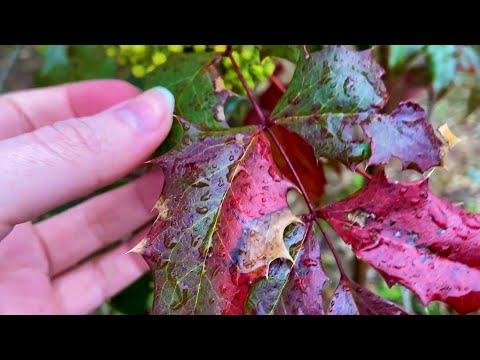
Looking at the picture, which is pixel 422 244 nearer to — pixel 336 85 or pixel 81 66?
pixel 336 85

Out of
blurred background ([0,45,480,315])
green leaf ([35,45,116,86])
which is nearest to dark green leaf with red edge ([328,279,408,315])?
blurred background ([0,45,480,315])

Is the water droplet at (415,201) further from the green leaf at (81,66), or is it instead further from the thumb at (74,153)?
the green leaf at (81,66)

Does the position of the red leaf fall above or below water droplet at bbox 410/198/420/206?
below

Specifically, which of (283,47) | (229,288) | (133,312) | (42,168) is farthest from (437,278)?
(133,312)

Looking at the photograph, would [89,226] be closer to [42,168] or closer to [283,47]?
[42,168]

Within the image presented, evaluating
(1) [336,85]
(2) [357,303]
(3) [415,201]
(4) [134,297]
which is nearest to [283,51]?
(1) [336,85]

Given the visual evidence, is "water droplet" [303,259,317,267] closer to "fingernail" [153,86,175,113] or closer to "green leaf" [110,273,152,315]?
"fingernail" [153,86,175,113]

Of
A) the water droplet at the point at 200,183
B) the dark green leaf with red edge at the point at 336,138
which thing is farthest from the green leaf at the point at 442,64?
the water droplet at the point at 200,183
